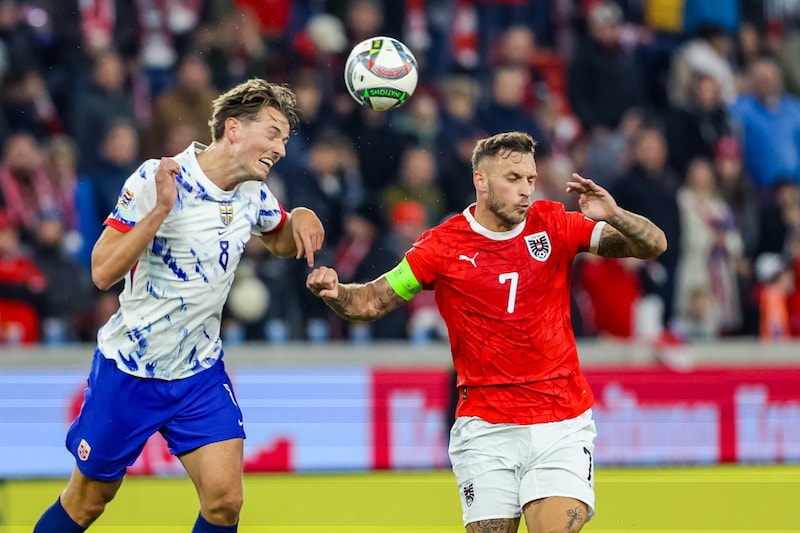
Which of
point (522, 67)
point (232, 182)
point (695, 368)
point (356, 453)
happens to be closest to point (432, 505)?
point (356, 453)

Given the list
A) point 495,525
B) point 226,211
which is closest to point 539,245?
point 495,525

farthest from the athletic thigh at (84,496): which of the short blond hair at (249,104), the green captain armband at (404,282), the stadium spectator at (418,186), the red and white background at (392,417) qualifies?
the stadium spectator at (418,186)

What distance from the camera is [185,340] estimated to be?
642 cm

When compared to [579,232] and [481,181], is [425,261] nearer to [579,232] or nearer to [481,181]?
[481,181]

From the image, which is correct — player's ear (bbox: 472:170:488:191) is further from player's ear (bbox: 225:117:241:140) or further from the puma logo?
player's ear (bbox: 225:117:241:140)

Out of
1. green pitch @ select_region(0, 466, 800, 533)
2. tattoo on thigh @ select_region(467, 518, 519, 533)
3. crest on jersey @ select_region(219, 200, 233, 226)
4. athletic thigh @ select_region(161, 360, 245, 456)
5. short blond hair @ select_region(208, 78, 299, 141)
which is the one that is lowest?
green pitch @ select_region(0, 466, 800, 533)

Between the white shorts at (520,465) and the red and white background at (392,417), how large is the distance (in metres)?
4.40

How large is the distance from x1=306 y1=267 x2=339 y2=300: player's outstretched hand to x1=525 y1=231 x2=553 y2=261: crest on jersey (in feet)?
3.01

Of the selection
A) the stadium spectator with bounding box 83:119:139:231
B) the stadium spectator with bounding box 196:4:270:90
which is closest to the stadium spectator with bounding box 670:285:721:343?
the stadium spectator with bounding box 196:4:270:90

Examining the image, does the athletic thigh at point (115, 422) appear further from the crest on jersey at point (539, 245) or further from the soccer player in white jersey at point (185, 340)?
the crest on jersey at point (539, 245)

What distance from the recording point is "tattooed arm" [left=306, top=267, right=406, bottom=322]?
6160 millimetres

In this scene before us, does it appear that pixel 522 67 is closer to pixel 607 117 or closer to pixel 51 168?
pixel 607 117

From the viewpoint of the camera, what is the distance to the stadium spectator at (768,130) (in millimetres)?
13234

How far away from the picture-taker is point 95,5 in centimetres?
1251
